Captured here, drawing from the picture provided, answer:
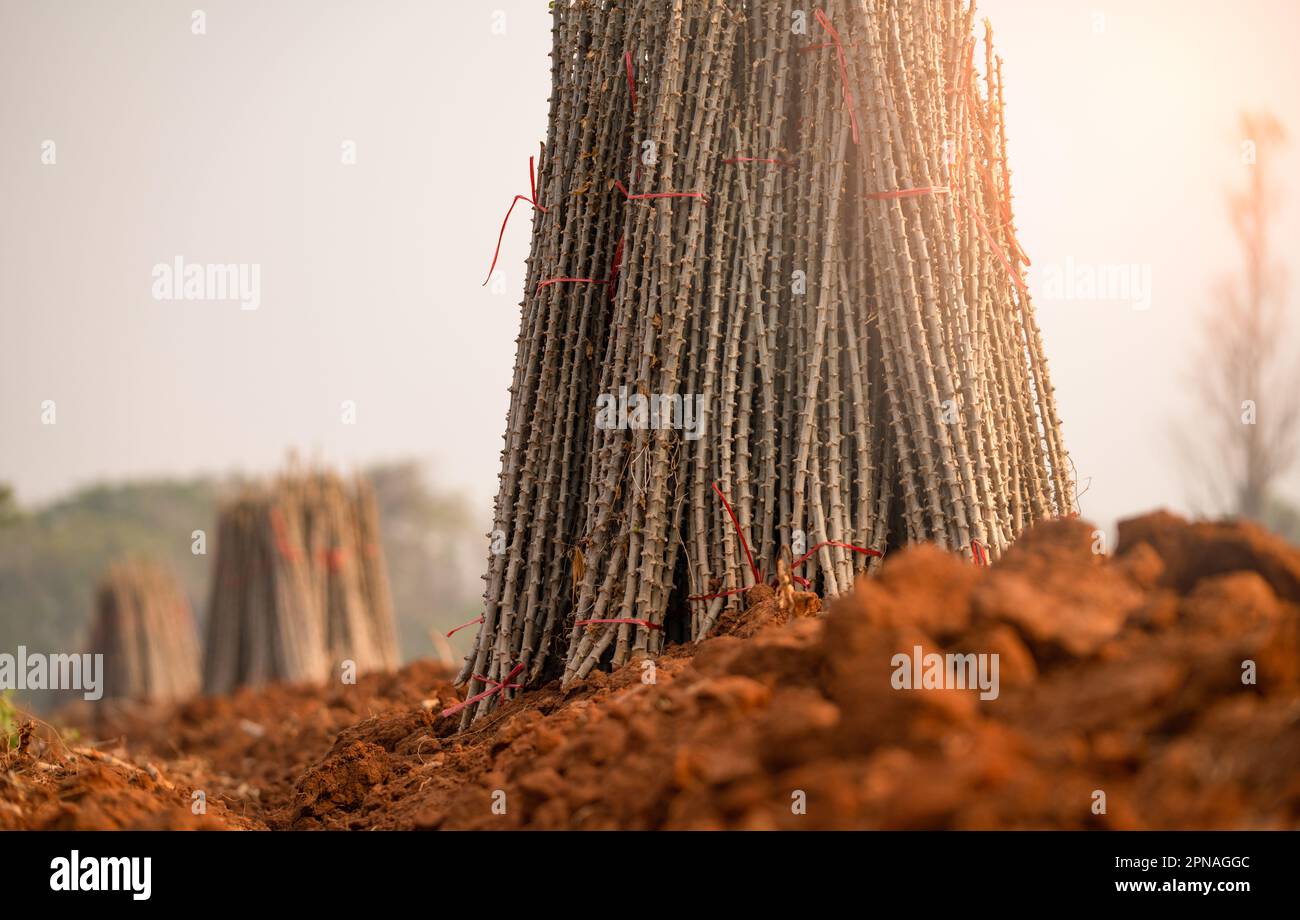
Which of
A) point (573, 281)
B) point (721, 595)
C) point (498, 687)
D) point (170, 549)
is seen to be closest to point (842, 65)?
point (573, 281)

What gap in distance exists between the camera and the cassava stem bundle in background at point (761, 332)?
12.6ft

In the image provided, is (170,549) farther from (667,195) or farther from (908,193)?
(908,193)

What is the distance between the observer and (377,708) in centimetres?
602

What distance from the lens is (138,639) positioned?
14062 millimetres

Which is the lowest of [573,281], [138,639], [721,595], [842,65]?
[138,639]

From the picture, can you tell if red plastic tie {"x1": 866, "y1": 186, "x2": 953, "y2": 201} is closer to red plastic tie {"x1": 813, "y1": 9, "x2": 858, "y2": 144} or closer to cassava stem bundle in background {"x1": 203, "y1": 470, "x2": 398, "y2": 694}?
red plastic tie {"x1": 813, "y1": 9, "x2": 858, "y2": 144}

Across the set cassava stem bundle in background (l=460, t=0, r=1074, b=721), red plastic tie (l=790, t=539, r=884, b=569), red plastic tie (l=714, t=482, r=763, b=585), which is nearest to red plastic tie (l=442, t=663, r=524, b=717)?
cassava stem bundle in background (l=460, t=0, r=1074, b=721)

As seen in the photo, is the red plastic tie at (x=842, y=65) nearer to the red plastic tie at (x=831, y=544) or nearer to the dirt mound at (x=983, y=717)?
the red plastic tie at (x=831, y=544)

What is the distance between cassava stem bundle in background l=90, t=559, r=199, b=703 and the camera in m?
13.9

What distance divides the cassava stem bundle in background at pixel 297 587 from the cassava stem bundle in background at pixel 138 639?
2.75 m

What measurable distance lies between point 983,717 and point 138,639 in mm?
13671

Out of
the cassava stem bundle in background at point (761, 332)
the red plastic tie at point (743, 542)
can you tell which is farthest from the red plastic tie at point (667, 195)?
the red plastic tie at point (743, 542)

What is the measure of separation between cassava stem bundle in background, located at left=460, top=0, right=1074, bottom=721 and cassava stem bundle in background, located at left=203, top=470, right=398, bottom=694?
6.75 m
